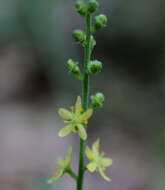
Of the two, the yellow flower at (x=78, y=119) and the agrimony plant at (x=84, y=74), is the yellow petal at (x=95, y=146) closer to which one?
the agrimony plant at (x=84, y=74)

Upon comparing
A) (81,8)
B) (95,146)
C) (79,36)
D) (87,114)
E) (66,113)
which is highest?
(81,8)

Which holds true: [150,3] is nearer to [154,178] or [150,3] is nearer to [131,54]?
[131,54]

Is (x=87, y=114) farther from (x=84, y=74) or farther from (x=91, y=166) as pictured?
(x=91, y=166)

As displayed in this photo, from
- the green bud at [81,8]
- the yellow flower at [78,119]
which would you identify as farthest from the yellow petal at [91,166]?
the green bud at [81,8]

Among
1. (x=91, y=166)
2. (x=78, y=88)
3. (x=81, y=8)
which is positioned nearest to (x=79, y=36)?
(x=81, y=8)

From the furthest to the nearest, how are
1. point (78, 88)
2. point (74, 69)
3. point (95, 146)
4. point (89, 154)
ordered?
point (78, 88) → point (95, 146) → point (89, 154) → point (74, 69)

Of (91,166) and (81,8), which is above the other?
(81,8)

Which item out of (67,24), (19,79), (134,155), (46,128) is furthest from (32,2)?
(134,155)

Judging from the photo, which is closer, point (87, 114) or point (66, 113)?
point (87, 114)
